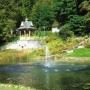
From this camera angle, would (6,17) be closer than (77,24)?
No

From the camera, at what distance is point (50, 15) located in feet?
316

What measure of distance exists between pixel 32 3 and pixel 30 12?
5.80 metres

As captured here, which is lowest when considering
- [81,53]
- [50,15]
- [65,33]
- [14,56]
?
[14,56]

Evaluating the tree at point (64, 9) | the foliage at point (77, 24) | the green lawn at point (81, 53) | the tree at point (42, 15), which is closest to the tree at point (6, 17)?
the tree at point (42, 15)

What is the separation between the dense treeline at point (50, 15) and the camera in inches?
3314

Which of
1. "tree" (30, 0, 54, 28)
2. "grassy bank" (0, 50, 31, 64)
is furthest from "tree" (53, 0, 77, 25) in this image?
"grassy bank" (0, 50, 31, 64)

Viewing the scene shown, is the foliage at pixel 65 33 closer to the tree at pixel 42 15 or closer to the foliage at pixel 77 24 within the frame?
the foliage at pixel 77 24

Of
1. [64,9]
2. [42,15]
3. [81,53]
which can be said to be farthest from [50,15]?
[81,53]

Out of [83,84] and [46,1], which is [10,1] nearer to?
[46,1]

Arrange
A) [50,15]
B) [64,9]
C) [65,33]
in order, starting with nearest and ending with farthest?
1. [65,33]
2. [64,9]
3. [50,15]

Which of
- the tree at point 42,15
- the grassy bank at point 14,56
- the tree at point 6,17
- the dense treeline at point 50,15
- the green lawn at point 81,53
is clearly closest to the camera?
the green lawn at point 81,53

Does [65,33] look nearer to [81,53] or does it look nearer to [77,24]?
[77,24]

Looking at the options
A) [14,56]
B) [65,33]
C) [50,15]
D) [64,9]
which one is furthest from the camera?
[50,15]

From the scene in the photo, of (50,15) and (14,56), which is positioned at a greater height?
(50,15)
